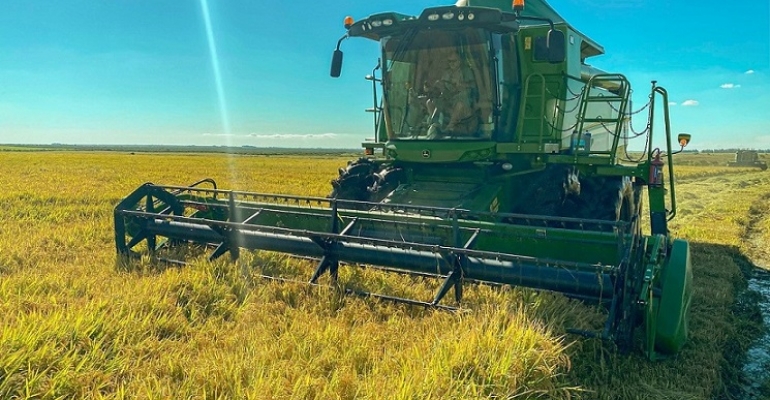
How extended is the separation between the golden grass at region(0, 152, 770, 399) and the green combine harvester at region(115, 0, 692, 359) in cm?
33

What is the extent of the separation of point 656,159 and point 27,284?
5.56 metres

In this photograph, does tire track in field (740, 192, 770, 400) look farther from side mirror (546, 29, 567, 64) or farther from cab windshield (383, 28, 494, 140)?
cab windshield (383, 28, 494, 140)

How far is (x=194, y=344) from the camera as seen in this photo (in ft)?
9.34

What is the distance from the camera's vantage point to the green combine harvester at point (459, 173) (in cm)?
385

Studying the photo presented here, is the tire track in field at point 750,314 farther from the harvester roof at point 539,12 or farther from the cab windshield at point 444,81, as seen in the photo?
the harvester roof at point 539,12

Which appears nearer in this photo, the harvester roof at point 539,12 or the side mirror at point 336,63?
the side mirror at point 336,63

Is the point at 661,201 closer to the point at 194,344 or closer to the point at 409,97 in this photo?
the point at 409,97

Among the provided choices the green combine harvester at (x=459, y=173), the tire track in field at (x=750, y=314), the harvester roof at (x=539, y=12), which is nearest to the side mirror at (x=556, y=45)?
the green combine harvester at (x=459, y=173)

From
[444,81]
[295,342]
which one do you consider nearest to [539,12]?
[444,81]

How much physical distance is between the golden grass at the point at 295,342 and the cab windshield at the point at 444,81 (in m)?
1.91

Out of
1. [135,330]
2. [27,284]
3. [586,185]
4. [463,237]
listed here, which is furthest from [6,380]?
[586,185]

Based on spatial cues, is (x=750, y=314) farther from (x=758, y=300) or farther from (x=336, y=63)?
(x=336, y=63)

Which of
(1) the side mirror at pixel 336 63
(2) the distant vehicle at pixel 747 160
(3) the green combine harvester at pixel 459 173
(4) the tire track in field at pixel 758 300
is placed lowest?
(4) the tire track in field at pixel 758 300

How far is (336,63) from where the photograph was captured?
554 cm
